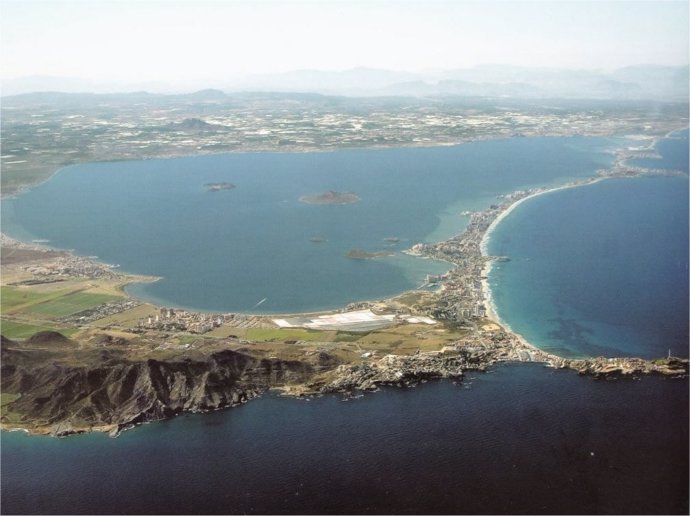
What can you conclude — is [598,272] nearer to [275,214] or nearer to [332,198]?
[275,214]

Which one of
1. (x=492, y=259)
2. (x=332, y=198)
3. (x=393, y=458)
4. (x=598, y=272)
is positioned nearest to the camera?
(x=393, y=458)

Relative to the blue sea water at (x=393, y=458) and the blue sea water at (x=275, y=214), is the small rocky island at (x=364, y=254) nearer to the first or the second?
the blue sea water at (x=275, y=214)

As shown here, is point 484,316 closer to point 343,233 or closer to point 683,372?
point 683,372

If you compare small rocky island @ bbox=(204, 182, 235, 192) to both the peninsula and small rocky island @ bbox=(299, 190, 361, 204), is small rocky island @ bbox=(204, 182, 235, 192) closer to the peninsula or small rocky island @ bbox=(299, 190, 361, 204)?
small rocky island @ bbox=(299, 190, 361, 204)

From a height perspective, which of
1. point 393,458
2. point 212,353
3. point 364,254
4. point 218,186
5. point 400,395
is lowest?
point 393,458

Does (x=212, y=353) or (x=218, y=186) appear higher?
(x=218, y=186)

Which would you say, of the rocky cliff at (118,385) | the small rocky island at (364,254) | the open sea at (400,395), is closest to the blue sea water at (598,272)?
the open sea at (400,395)

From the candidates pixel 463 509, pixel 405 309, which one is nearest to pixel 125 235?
pixel 405 309

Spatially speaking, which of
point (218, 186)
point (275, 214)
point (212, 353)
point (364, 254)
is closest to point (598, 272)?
point (364, 254)
